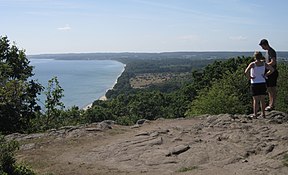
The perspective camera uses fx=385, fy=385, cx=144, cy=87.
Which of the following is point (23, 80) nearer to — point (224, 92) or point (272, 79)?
point (224, 92)

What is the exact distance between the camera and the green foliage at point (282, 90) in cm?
2678

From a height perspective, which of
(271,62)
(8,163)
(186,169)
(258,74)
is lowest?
(186,169)

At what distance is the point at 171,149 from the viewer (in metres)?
9.35

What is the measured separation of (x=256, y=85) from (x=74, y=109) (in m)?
22.0

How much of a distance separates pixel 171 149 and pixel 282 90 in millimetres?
22492

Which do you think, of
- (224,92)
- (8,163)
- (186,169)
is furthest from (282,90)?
(8,163)

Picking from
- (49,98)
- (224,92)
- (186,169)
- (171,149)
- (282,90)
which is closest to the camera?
(186,169)

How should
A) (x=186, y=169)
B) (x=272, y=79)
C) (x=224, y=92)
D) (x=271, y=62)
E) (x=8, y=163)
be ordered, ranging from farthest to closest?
(x=224, y=92) → (x=272, y=79) → (x=271, y=62) → (x=186, y=169) → (x=8, y=163)

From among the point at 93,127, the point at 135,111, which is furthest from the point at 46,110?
the point at 135,111

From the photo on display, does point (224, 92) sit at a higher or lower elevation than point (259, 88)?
lower

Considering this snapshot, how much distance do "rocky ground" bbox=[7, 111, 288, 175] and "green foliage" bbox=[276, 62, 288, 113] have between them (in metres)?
15.7

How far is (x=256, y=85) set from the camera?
34.6ft

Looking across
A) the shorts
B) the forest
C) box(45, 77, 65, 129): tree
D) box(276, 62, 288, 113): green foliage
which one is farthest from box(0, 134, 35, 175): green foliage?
box(276, 62, 288, 113): green foliage

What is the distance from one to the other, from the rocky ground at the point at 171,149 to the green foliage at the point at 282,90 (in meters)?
15.7
